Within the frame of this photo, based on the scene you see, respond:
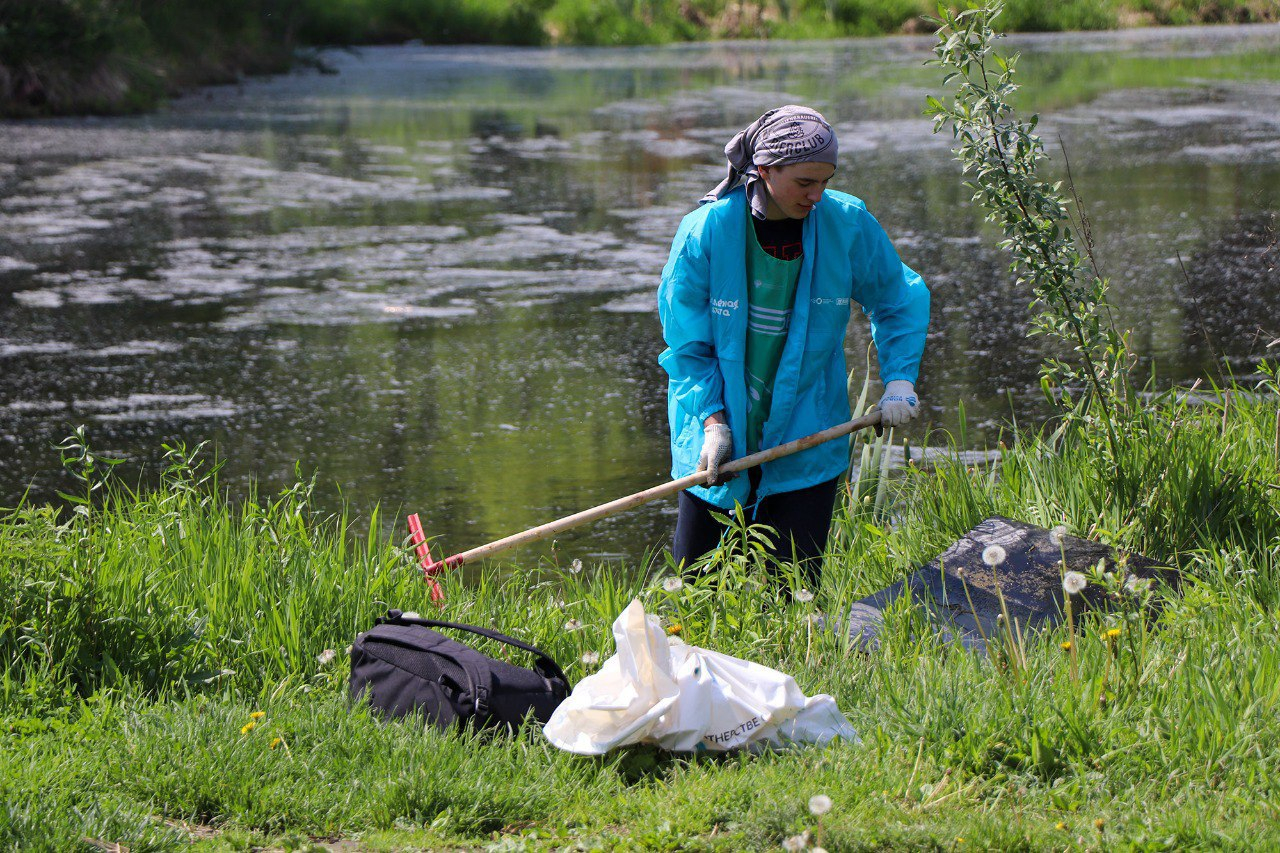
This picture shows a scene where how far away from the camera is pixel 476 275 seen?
11023mm

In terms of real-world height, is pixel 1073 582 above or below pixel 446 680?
above

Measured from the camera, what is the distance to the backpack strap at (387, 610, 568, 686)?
11.7ft

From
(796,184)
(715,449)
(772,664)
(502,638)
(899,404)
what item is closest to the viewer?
(502,638)

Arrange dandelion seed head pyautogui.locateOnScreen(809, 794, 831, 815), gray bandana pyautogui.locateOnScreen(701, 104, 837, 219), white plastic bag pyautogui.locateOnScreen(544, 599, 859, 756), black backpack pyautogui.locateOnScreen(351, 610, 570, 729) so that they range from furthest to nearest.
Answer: gray bandana pyautogui.locateOnScreen(701, 104, 837, 219)
black backpack pyautogui.locateOnScreen(351, 610, 570, 729)
white plastic bag pyautogui.locateOnScreen(544, 599, 859, 756)
dandelion seed head pyautogui.locateOnScreen(809, 794, 831, 815)

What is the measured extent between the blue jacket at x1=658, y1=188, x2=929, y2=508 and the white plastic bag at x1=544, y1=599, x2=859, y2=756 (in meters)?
1.06

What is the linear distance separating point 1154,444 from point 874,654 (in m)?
1.30

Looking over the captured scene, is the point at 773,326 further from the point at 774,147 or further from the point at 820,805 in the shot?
the point at 820,805

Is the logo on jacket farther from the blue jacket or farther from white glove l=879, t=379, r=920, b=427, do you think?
white glove l=879, t=379, r=920, b=427

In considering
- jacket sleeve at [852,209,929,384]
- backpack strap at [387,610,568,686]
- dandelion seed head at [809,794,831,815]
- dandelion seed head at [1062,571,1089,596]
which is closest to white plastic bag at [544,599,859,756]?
backpack strap at [387,610,568,686]

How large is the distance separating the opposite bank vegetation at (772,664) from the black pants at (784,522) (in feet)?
0.27

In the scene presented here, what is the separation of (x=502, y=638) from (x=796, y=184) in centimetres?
147

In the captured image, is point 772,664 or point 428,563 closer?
point 772,664

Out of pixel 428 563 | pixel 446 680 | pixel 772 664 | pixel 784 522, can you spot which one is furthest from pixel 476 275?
pixel 446 680

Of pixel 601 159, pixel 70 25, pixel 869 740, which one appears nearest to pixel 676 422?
pixel 869 740
